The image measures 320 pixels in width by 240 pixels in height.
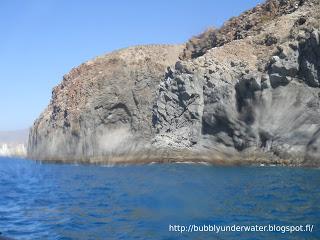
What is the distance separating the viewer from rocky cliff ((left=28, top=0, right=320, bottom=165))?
241 ft

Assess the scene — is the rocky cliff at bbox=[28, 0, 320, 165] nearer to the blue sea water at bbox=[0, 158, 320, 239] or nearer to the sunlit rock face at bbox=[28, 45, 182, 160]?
the sunlit rock face at bbox=[28, 45, 182, 160]

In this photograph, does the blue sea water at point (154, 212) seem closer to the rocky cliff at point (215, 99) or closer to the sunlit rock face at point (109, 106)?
the rocky cliff at point (215, 99)

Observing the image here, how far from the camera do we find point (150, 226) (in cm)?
2053

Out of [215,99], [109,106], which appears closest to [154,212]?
[215,99]

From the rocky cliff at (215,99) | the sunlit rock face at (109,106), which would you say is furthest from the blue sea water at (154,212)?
the sunlit rock face at (109,106)

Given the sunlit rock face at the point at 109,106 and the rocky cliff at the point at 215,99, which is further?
the sunlit rock face at the point at 109,106

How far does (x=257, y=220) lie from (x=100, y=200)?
1227cm

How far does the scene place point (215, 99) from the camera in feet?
276

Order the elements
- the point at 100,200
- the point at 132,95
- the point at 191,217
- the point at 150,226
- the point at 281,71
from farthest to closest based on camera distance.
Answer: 1. the point at 132,95
2. the point at 281,71
3. the point at 100,200
4. the point at 191,217
5. the point at 150,226

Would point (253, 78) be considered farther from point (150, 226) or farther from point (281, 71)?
point (150, 226)

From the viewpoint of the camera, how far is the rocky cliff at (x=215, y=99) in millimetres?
73500

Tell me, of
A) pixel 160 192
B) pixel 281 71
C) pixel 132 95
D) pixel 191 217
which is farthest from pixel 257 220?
pixel 132 95

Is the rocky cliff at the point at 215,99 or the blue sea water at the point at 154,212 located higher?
the rocky cliff at the point at 215,99

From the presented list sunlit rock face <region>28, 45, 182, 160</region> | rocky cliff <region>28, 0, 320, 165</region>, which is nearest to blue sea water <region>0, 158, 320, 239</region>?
rocky cliff <region>28, 0, 320, 165</region>
